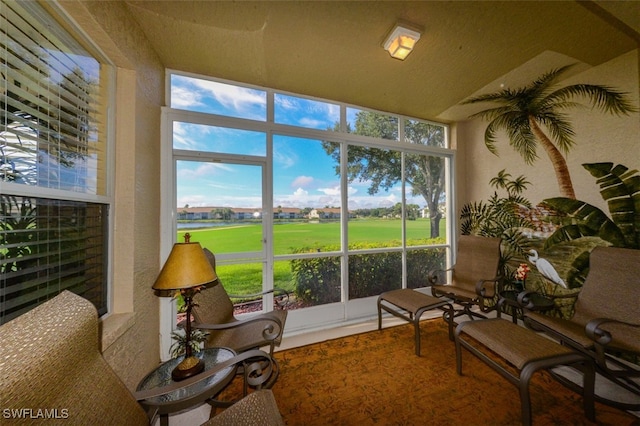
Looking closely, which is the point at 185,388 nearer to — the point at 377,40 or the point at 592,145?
the point at 377,40

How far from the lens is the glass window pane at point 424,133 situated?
326 cm

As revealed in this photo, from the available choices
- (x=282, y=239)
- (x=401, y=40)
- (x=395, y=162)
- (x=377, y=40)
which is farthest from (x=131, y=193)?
(x=395, y=162)

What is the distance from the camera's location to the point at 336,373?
6.24ft

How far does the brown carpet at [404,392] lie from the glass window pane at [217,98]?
2640 mm

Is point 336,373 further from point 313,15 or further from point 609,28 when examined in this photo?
point 609,28

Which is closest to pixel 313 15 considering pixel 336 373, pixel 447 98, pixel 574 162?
pixel 447 98

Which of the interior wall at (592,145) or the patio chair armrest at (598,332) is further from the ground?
the interior wall at (592,145)

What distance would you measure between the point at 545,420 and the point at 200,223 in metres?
3.17

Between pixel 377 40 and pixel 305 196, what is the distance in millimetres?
1685

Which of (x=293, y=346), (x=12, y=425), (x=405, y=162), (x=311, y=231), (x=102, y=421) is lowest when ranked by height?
(x=293, y=346)

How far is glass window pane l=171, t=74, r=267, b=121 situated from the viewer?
2271mm

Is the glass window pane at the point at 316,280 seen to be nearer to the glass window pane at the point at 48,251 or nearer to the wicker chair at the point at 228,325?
the wicker chair at the point at 228,325

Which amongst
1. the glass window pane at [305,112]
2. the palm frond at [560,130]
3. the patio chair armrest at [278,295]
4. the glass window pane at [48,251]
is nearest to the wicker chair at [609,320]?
the palm frond at [560,130]

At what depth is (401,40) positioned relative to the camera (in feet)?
5.79
